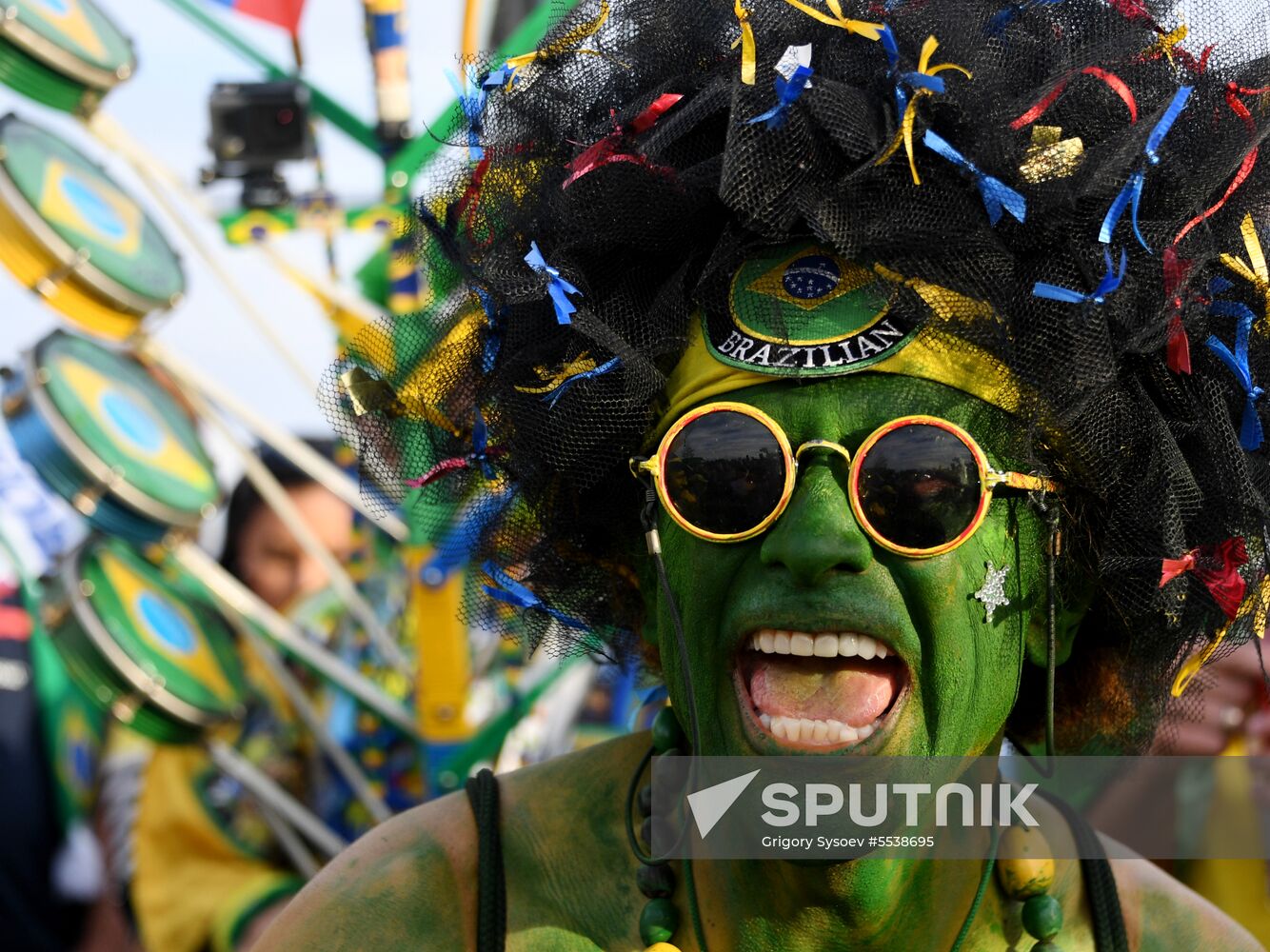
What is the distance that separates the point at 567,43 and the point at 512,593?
2.56 feet

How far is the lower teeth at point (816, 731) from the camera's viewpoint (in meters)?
2.00

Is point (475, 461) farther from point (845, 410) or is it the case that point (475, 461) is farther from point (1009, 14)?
point (1009, 14)

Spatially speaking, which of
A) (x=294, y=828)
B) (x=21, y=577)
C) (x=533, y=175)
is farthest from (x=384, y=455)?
(x=21, y=577)

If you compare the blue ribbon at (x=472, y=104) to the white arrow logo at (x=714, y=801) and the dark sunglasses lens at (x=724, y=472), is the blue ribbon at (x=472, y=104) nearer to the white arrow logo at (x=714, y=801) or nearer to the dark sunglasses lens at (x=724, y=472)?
the dark sunglasses lens at (x=724, y=472)

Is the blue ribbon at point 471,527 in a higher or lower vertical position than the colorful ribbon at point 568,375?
lower

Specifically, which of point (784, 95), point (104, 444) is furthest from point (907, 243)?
point (104, 444)

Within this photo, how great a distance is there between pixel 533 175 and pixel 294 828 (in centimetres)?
392

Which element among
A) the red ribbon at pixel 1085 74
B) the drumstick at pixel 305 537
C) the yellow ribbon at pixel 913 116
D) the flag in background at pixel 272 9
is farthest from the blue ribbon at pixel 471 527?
the flag in background at pixel 272 9

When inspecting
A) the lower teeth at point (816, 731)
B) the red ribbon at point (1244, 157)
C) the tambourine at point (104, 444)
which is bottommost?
the tambourine at point (104, 444)

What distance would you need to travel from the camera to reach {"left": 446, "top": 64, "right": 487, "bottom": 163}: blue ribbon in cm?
240

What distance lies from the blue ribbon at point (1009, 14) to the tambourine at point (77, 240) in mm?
3957

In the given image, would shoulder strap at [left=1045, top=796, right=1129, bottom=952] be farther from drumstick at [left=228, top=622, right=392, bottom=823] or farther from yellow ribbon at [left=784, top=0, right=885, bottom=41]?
drumstick at [left=228, top=622, right=392, bottom=823]

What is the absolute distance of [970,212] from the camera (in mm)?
2066

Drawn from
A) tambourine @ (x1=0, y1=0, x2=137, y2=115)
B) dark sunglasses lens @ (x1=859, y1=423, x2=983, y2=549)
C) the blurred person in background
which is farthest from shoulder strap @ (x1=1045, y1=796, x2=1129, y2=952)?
tambourine @ (x1=0, y1=0, x2=137, y2=115)
